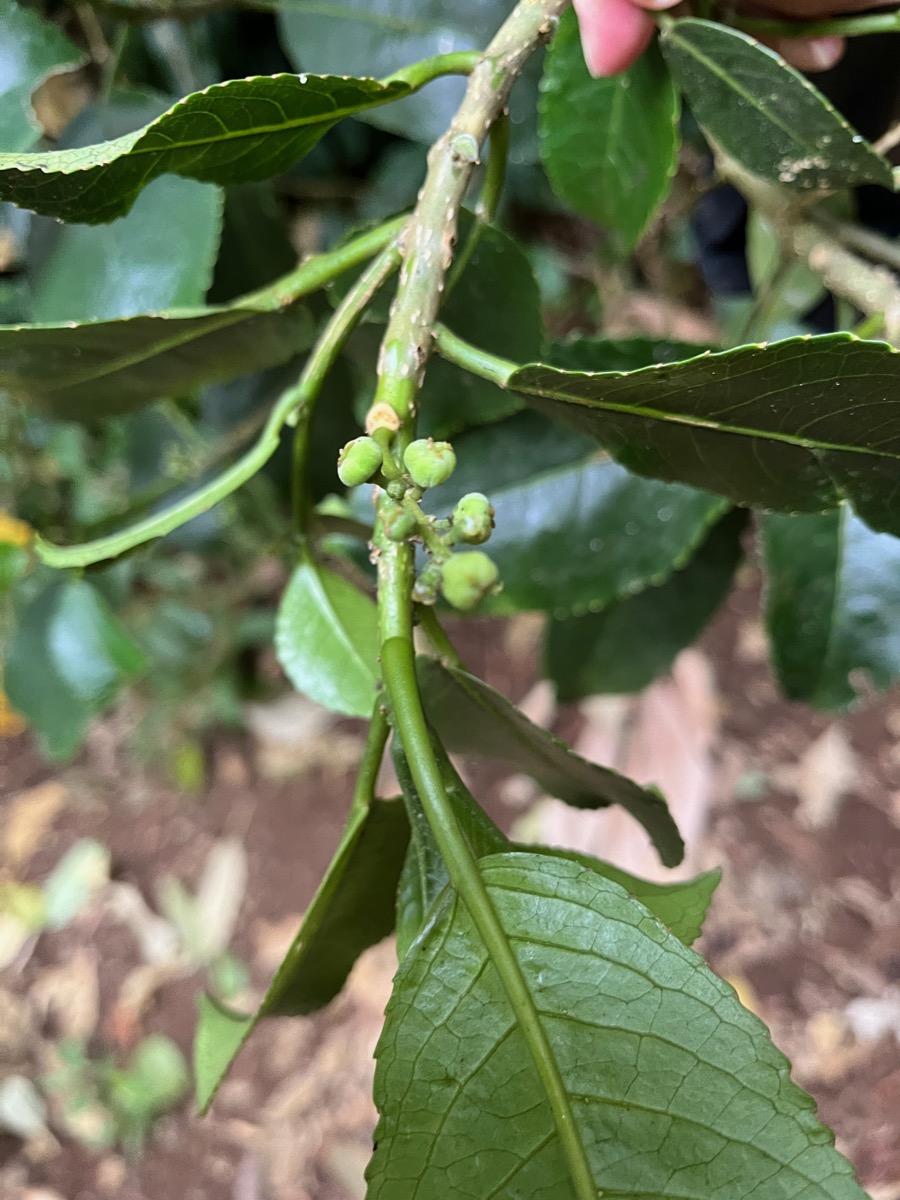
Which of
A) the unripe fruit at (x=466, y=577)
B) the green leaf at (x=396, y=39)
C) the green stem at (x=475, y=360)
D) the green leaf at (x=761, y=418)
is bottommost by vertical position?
the unripe fruit at (x=466, y=577)

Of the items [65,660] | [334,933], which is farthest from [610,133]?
[65,660]

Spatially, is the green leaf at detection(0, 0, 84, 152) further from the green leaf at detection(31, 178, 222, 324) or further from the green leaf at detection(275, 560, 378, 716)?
the green leaf at detection(275, 560, 378, 716)

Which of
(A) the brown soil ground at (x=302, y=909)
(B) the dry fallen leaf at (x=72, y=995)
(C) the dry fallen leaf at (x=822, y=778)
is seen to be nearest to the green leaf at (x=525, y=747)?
(A) the brown soil ground at (x=302, y=909)

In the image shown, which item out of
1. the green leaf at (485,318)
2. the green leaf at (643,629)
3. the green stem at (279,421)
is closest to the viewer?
the green stem at (279,421)

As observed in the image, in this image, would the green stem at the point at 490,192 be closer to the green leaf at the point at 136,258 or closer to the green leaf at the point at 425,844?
the green leaf at the point at 136,258

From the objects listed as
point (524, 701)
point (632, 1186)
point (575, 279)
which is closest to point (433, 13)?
point (575, 279)

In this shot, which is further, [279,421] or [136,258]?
[136,258]

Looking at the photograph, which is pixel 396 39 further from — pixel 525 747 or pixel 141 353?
pixel 525 747

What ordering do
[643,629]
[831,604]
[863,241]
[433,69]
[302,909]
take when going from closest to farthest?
[433,69] < [863,241] < [831,604] < [643,629] < [302,909]

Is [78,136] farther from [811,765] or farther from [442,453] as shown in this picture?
[811,765]
